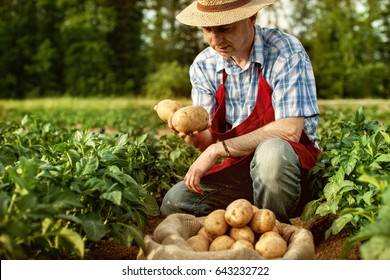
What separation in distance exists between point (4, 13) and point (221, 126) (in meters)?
30.2

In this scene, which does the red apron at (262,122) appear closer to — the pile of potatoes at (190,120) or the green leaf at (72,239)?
the pile of potatoes at (190,120)

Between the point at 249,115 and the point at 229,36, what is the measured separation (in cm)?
59

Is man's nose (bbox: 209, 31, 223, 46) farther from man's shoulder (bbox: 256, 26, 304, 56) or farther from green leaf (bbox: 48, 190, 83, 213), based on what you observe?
green leaf (bbox: 48, 190, 83, 213)

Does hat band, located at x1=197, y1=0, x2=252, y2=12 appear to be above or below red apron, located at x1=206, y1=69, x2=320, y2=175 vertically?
above

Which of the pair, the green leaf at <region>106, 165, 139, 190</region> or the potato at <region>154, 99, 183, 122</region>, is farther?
the potato at <region>154, 99, 183, 122</region>

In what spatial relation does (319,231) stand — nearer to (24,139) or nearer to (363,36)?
(24,139)

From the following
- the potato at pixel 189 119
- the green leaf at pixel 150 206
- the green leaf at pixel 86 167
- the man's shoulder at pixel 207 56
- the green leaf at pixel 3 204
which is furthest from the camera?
the man's shoulder at pixel 207 56

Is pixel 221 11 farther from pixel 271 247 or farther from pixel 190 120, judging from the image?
pixel 271 247

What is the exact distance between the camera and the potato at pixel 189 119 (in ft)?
12.2

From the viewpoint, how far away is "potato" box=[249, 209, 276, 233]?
120 inches

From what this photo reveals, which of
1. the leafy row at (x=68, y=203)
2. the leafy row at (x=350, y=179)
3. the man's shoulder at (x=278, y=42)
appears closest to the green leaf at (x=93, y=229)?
the leafy row at (x=68, y=203)

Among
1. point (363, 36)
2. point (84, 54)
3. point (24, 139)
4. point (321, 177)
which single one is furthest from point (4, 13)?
point (321, 177)

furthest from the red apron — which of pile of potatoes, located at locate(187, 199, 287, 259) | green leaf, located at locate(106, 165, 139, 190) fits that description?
green leaf, located at locate(106, 165, 139, 190)
